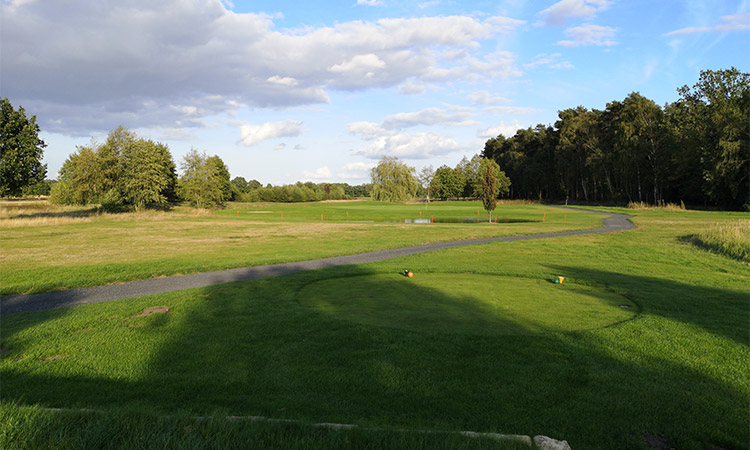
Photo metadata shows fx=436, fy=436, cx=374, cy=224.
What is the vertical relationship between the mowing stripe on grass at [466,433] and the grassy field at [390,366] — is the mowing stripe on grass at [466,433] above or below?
above

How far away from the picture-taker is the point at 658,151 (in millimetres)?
70188

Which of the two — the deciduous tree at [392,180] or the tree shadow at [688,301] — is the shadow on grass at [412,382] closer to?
the tree shadow at [688,301]

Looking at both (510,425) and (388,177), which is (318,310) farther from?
(388,177)

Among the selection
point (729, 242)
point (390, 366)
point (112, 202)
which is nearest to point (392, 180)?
point (112, 202)

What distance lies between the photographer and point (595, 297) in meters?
10.4

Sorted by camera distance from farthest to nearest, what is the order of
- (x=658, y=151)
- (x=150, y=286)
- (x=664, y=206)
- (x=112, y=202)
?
(x=658, y=151) < (x=664, y=206) < (x=112, y=202) < (x=150, y=286)

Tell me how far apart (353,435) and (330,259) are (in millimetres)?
14469

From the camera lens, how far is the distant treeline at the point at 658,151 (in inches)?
2135

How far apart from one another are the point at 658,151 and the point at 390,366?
7996 cm

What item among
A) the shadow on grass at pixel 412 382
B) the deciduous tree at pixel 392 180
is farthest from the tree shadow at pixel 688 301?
the deciduous tree at pixel 392 180

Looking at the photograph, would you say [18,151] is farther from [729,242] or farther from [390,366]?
[729,242]

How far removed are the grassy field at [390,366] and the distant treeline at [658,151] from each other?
56.4m

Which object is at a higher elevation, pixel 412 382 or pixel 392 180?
pixel 392 180

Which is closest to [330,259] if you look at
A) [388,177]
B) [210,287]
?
[210,287]
